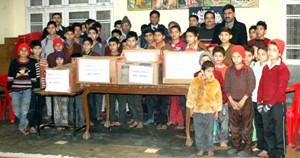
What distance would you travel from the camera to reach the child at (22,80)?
6.07m

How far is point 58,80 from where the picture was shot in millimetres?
5664

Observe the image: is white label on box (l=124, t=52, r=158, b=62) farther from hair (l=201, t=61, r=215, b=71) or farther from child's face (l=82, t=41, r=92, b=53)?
child's face (l=82, t=41, r=92, b=53)

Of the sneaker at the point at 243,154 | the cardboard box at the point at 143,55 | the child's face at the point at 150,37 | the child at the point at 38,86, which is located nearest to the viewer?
the sneaker at the point at 243,154

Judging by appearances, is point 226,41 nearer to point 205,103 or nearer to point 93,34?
point 205,103

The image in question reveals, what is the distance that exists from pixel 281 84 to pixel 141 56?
75.8 inches

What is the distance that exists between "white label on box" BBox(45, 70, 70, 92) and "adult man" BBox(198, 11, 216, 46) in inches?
99.0

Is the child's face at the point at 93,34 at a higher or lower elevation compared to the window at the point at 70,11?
lower

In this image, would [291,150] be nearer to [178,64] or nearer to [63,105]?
[178,64]

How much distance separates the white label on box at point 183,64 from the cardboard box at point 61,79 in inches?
54.7

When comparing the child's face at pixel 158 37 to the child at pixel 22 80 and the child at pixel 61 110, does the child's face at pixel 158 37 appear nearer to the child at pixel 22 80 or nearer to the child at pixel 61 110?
the child at pixel 61 110

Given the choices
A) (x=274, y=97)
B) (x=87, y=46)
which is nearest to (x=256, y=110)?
(x=274, y=97)

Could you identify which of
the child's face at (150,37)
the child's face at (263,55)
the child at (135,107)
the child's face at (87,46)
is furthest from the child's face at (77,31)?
the child's face at (263,55)

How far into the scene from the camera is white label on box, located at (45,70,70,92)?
5.64 metres

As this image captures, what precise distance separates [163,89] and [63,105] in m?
1.89
